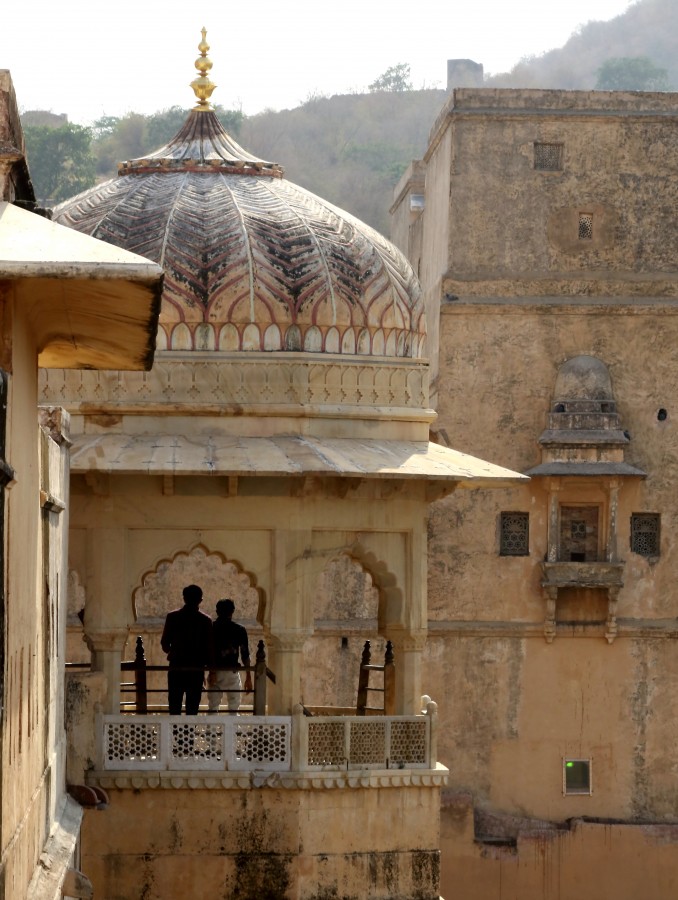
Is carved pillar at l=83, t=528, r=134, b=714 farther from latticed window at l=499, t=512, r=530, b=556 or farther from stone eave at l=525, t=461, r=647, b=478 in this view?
latticed window at l=499, t=512, r=530, b=556

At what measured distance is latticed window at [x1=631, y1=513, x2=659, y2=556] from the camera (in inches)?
832

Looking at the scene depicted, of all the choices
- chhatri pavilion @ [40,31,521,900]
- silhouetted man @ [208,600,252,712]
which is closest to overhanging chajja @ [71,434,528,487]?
chhatri pavilion @ [40,31,521,900]

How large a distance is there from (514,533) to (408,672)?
8294 millimetres

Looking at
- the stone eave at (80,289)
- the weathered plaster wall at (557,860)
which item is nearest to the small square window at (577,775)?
the weathered plaster wall at (557,860)

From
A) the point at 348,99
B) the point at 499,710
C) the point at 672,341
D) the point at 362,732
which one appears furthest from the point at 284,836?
the point at 348,99

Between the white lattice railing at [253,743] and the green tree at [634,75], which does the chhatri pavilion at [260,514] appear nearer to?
the white lattice railing at [253,743]

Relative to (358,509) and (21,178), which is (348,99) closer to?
(358,509)

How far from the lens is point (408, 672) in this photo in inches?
510

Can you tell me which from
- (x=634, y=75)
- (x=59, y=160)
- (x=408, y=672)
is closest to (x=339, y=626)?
(x=408, y=672)

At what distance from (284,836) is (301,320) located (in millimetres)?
3179

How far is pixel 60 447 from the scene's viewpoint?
33.3 feet

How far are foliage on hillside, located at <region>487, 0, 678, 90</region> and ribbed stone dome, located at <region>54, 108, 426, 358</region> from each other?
64.0 metres

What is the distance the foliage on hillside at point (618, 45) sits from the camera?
78.1 m

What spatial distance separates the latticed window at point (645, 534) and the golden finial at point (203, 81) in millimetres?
8302
